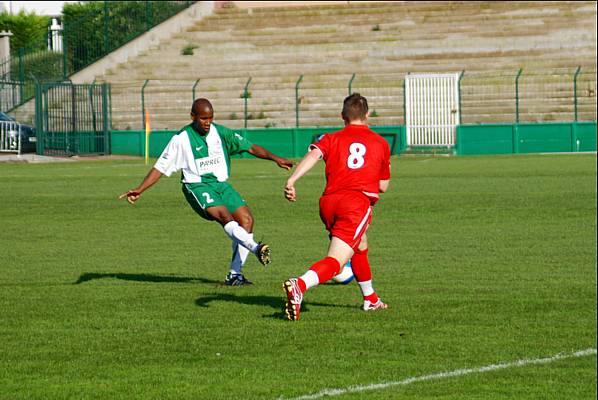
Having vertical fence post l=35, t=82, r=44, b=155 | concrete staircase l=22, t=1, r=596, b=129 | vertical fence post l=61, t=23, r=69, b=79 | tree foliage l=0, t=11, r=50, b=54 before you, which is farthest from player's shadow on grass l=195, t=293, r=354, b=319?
tree foliage l=0, t=11, r=50, b=54

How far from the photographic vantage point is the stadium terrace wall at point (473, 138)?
42969mm

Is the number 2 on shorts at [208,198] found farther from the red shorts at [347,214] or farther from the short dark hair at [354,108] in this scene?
the short dark hair at [354,108]

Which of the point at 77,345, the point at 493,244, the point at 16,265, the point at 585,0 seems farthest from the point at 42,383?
the point at 585,0

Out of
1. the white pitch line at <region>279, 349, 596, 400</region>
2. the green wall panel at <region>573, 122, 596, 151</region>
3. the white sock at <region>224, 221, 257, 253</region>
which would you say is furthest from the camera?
the green wall panel at <region>573, 122, 596, 151</region>

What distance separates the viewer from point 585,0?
5406 cm

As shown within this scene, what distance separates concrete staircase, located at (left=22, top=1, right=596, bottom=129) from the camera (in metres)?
46.6

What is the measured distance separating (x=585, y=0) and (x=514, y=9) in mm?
2916

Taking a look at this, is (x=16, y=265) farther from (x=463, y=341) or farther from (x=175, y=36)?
(x=175, y=36)

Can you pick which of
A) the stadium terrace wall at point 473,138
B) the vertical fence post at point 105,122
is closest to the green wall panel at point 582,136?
the stadium terrace wall at point 473,138

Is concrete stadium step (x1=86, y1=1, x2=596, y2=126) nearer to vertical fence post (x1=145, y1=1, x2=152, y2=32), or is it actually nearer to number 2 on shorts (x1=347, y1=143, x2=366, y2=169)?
vertical fence post (x1=145, y1=1, x2=152, y2=32)

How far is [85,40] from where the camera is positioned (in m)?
55.5

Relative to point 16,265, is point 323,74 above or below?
above

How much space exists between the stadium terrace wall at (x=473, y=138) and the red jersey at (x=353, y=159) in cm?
3208

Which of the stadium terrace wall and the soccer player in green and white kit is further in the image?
the stadium terrace wall
